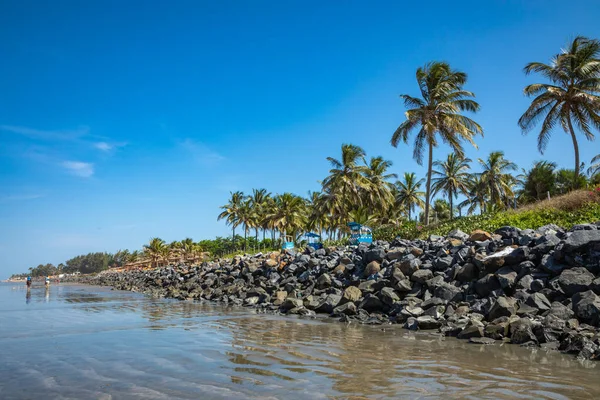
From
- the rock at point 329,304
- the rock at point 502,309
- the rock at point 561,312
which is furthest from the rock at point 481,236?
the rock at point 561,312

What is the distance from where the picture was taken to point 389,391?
445 centimetres

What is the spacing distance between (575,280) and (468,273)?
2716mm

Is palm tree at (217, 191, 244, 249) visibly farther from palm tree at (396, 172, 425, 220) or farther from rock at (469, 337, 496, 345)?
rock at (469, 337, 496, 345)

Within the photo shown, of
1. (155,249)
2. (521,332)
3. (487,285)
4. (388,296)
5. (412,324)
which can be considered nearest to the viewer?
(521,332)

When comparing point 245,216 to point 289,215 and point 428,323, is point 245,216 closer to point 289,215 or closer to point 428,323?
point 289,215

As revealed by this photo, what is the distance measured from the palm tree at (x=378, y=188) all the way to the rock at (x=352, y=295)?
101ft

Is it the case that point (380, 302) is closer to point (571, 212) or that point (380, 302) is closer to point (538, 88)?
point (571, 212)

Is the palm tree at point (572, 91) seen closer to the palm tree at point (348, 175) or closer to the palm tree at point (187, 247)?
the palm tree at point (348, 175)

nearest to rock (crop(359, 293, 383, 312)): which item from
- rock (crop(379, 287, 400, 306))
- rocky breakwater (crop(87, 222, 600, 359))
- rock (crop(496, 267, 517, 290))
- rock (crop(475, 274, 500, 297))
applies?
rocky breakwater (crop(87, 222, 600, 359))

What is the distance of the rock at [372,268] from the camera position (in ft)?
46.0

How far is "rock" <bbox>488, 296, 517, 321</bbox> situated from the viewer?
837 cm

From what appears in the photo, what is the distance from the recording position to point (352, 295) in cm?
1220

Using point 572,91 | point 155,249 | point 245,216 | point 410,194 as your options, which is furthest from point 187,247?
point 572,91

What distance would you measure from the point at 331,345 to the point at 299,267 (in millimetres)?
Answer: 10840
